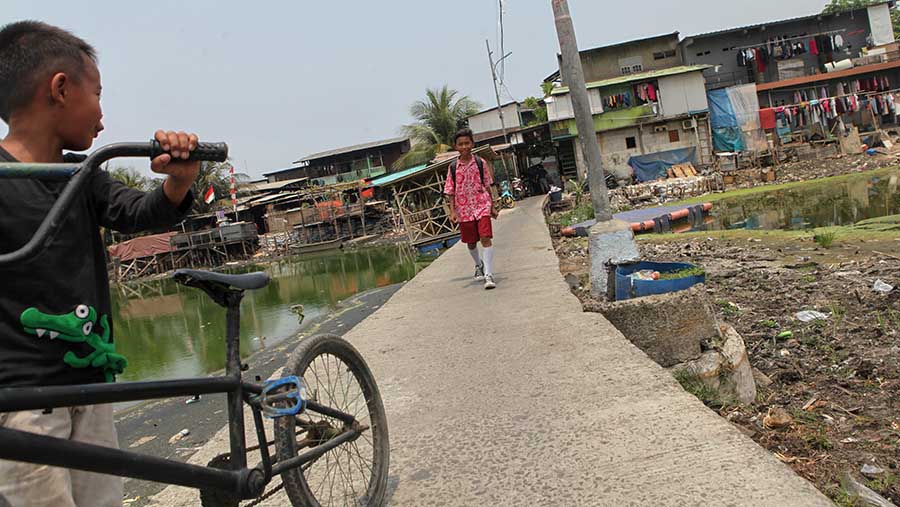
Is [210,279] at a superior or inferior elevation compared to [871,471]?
superior

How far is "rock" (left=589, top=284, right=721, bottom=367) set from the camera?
4.07 meters

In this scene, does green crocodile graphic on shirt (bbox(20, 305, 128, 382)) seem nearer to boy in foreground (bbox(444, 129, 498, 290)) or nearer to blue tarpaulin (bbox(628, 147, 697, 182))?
boy in foreground (bbox(444, 129, 498, 290))

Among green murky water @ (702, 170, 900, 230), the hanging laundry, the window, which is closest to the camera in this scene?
green murky water @ (702, 170, 900, 230)

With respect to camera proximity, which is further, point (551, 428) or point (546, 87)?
point (546, 87)

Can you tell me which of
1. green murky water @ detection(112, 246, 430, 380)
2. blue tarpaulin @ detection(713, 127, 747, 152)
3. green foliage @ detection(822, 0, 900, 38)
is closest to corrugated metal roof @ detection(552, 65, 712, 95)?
blue tarpaulin @ detection(713, 127, 747, 152)

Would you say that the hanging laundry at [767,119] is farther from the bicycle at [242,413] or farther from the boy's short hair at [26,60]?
the boy's short hair at [26,60]

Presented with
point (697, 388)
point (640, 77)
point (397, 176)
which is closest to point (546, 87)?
point (640, 77)

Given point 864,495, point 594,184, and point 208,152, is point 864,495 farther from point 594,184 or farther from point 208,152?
point 594,184

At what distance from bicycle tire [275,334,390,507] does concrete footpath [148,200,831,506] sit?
0.13 meters

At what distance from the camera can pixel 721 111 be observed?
31.3m

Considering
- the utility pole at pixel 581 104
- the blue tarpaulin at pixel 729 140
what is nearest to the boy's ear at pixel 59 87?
the utility pole at pixel 581 104

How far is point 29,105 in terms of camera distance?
5.32 ft

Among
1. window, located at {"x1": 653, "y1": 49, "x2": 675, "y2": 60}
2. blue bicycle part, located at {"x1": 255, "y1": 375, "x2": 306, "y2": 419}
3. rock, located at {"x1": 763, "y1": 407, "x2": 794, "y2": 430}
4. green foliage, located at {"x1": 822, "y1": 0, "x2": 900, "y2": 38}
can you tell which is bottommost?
rock, located at {"x1": 763, "y1": 407, "x2": 794, "y2": 430}

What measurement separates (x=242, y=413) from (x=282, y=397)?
121 mm
